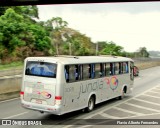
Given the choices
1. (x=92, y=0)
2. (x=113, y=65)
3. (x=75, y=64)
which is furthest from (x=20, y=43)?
(x=92, y=0)

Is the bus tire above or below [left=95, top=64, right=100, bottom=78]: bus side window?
below

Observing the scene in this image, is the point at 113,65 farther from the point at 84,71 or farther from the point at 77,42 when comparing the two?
the point at 77,42

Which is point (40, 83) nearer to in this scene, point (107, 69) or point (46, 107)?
point (46, 107)

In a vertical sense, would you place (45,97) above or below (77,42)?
below

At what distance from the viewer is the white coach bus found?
13039 millimetres

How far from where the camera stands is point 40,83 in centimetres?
1331

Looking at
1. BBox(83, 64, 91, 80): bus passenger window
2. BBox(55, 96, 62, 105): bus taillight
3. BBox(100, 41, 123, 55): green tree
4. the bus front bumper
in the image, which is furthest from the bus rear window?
BBox(100, 41, 123, 55): green tree

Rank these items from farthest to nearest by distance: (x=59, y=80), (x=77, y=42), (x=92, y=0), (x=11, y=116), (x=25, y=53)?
(x=77, y=42)
(x=25, y=53)
(x=11, y=116)
(x=59, y=80)
(x=92, y=0)

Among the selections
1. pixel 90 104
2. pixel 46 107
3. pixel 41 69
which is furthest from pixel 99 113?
pixel 41 69

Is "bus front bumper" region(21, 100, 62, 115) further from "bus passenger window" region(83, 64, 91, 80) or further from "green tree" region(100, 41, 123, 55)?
"green tree" region(100, 41, 123, 55)

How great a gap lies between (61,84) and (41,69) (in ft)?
3.97

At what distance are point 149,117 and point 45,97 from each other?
4736mm

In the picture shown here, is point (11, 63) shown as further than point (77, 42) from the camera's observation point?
No

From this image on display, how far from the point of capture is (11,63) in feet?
167
